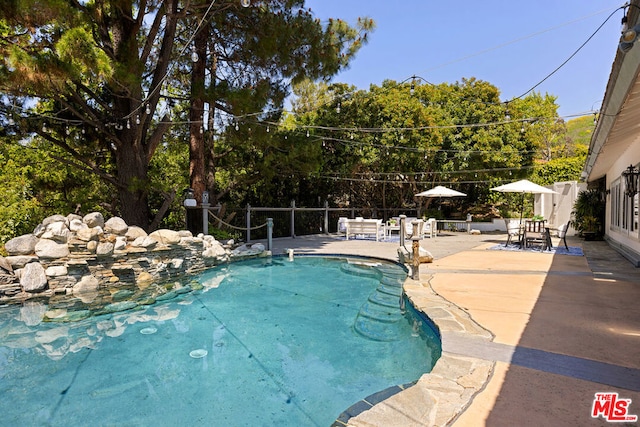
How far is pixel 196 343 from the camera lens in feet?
14.2

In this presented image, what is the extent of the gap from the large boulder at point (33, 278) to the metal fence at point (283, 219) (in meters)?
4.08

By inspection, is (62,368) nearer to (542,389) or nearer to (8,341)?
(8,341)

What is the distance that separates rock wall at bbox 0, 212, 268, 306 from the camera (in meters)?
5.88

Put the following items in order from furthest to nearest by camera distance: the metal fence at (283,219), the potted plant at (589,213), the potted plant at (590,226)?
the potted plant at (589,213)
the potted plant at (590,226)
the metal fence at (283,219)

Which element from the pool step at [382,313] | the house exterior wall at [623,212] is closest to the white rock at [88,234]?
the pool step at [382,313]

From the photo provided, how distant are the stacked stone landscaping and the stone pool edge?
4.91m

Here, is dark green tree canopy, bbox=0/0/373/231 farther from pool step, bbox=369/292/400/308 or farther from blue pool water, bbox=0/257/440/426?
pool step, bbox=369/292/400/308

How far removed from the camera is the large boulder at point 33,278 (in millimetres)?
5812

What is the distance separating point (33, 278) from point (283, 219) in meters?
8.96

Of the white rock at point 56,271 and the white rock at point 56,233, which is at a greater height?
the white rock at point 56,233

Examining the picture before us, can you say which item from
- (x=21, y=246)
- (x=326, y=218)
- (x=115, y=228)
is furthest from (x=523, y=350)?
(x=326, y=218)

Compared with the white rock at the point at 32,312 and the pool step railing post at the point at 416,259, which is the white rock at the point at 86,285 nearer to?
the white rock at the point at 32,312

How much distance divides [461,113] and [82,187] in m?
16.1

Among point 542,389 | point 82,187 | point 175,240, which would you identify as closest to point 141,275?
point 175,240
